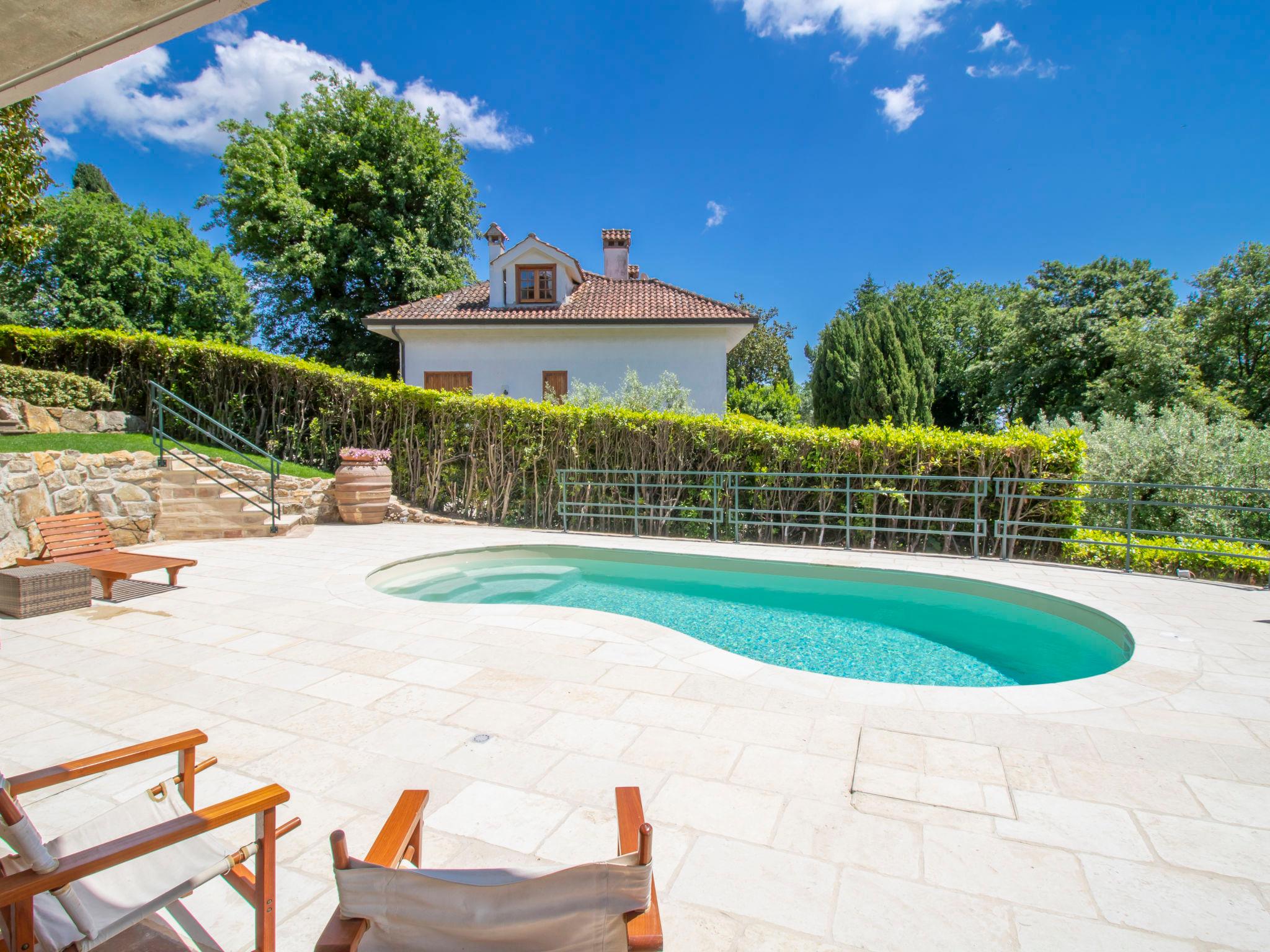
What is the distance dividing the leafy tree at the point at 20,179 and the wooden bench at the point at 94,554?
22.3 feet

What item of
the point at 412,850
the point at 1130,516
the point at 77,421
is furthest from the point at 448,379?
the point at 412,850

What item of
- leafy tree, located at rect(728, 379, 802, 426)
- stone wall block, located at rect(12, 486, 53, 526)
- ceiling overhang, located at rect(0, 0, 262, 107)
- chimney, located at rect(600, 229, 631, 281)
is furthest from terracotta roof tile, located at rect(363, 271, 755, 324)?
ceiling overhang, located at rect(0, 0, 262, 107)

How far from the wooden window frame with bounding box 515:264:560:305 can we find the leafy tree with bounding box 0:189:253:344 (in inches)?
690

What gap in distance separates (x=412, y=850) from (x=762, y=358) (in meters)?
31.6

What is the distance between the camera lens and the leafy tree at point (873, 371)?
2069cm

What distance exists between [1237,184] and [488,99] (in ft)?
76.3

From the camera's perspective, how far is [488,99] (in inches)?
692

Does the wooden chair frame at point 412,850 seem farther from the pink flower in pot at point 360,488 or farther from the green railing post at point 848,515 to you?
the pink flower in pot at point 360,488

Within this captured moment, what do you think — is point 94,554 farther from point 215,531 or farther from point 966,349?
point 966,349

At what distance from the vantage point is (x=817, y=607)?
22.9 feet

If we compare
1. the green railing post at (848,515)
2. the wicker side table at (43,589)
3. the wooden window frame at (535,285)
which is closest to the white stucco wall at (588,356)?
the wooden window frame at (535,285)

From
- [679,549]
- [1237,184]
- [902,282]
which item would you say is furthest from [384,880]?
[902,282]

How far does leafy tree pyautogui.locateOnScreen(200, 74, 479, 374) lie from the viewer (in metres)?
19.4

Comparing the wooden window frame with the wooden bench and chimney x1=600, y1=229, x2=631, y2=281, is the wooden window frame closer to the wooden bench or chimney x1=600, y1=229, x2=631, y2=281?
chimney x1=600, y1=229, x2=631, y2=281
